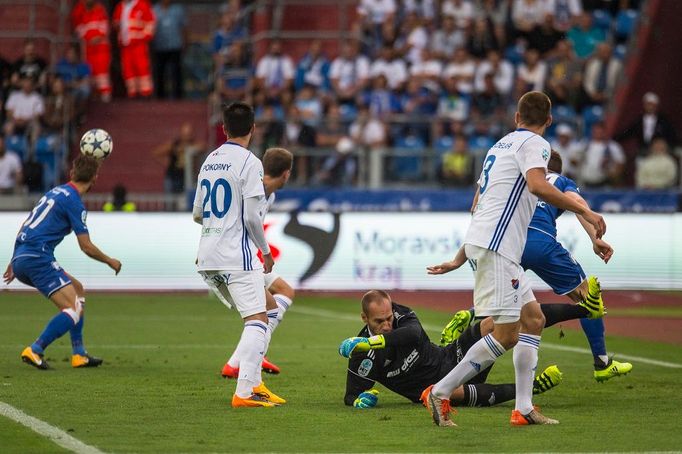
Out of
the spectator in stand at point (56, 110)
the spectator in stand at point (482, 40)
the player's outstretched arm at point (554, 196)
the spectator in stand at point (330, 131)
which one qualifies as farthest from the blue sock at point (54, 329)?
the spectator in stand at point (482, 40)

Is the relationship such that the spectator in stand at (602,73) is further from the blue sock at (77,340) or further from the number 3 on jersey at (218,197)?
the number 3 on jersey at (218,197)

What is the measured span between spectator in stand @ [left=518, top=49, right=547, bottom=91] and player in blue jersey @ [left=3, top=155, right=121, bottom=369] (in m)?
14.5

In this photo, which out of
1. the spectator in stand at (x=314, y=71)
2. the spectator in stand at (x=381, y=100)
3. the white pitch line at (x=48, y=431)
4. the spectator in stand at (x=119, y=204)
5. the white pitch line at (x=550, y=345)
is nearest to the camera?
the white pitch line at (x=48, y=431)

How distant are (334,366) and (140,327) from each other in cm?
476

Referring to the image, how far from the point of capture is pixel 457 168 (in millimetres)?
23547

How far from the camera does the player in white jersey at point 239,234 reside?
9.46 m

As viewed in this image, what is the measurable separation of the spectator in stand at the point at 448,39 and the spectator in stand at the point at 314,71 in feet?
7.27

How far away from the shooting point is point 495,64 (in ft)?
83.5

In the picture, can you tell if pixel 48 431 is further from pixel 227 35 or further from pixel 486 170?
pixel 227 35

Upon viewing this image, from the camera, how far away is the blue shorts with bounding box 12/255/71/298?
1210 centimetres

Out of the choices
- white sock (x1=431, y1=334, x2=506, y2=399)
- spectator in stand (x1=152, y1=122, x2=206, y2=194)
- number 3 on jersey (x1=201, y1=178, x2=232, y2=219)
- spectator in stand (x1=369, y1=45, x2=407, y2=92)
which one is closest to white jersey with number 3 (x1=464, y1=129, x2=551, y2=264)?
white sock (x1=431, y1=334, x2=506, y2=399)

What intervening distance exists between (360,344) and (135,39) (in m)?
19.9

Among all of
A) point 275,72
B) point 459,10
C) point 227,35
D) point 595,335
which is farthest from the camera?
point 227,35

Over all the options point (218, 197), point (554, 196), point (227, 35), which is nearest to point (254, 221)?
point (218, 197)
